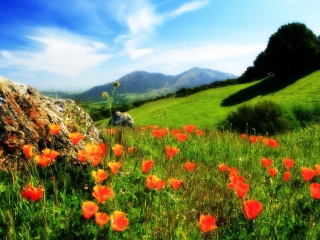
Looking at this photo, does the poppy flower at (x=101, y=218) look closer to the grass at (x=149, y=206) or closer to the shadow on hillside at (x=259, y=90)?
the grass at (x=149, y=206)

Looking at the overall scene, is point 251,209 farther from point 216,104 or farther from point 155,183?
point 216,104

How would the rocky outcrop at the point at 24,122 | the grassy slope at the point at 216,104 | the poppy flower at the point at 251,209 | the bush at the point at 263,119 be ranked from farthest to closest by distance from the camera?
the grassy slope at the point at 216,104 → the bush at the point at 263,119 → the rocky outcrop at the point at 24,122 → the poppy flower at the point at 251,209

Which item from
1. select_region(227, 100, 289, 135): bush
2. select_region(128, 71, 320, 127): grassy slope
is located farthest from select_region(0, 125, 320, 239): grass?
select_region(128, 71, 320, 127): grassy slope

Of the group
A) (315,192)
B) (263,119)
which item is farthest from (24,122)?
(263,119)

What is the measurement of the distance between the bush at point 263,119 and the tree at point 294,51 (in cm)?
1625

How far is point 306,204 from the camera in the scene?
402 centimetres

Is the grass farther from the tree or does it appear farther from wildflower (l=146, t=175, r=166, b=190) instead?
the tree

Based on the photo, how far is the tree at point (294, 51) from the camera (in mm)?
32781

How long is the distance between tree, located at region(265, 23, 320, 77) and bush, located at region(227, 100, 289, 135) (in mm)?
16247

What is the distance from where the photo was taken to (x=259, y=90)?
34.1 metres

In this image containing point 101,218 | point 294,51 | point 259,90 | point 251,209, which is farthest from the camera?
point 259,90

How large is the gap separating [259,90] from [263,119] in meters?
15.5

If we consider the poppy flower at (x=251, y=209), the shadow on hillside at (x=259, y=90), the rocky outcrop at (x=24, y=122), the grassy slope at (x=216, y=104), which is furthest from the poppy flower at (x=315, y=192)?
the shadow on hillside at (x=259, y=90)

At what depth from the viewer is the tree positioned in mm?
32781
